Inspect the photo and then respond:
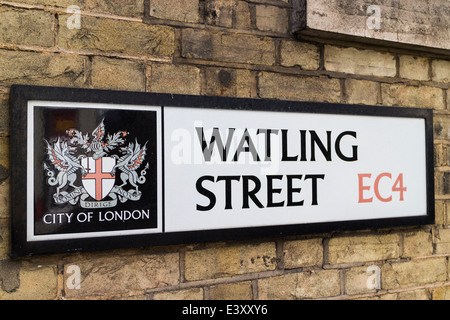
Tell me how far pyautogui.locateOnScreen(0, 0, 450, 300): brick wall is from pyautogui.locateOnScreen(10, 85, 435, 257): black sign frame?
5cm

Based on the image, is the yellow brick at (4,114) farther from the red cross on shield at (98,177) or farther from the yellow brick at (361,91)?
the yellow brick at (361,91)

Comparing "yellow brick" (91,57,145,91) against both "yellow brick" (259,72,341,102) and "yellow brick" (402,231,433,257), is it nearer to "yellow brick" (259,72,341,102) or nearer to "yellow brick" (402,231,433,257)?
"yellow brick" (259,72,341,102)

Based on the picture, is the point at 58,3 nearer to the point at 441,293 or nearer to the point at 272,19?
the point at 272,19

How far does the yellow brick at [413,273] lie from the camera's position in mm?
2049

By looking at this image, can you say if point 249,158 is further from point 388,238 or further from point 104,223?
point 388,238

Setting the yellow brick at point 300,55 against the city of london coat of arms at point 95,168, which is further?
the yellow brick at point 300,55

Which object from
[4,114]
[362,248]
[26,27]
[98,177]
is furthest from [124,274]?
[362,248]

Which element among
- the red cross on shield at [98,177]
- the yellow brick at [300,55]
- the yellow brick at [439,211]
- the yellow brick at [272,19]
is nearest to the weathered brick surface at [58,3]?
the red cross on shield at [98,177]

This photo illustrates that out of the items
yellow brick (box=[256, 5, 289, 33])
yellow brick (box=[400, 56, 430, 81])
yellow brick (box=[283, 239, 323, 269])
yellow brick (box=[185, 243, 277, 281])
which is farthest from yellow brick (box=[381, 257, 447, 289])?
yellow brick (box=[256, 5, 289, 33])

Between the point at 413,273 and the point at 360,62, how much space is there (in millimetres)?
931

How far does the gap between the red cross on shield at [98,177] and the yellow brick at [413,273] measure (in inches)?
47.4

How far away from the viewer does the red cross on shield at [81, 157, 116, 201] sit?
4.97 feet

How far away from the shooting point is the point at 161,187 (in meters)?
1.61

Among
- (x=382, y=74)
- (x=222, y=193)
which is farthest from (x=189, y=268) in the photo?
(x=382, y=74)
